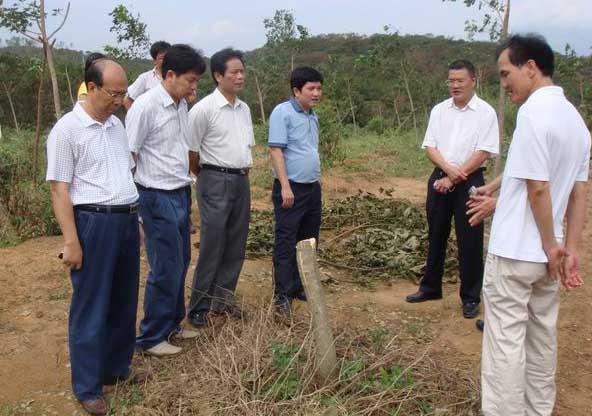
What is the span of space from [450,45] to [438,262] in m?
34.5

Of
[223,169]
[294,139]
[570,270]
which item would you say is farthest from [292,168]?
[570,270]

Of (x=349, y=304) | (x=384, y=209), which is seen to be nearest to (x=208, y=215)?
(x=349, y=304)

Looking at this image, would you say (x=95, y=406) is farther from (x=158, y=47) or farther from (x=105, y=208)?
(x=158, y=47)

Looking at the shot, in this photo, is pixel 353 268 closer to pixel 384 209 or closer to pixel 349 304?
pixel 349 304

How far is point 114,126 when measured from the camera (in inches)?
114

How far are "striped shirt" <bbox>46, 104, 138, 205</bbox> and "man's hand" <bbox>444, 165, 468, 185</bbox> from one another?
2177mm

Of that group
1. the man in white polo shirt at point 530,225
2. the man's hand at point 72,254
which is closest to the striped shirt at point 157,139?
the man's hand at point 72,254

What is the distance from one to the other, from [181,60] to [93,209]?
102cm

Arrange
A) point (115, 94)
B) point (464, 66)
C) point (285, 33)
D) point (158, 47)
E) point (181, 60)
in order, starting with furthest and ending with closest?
point (285, 33) → point (158, 47) → point (464, 66) → point (181, 60) → point (115, 94)

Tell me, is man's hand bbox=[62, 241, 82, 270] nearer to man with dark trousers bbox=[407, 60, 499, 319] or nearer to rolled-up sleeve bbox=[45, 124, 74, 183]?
rolled-up sleeve bbox=[45, 124, 74, 183]

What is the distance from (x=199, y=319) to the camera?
399 cm

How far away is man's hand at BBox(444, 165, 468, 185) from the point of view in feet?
13.1

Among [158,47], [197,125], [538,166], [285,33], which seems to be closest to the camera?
[538,166]

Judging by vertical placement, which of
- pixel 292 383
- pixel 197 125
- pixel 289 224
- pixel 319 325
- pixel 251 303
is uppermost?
pixel 197 125
